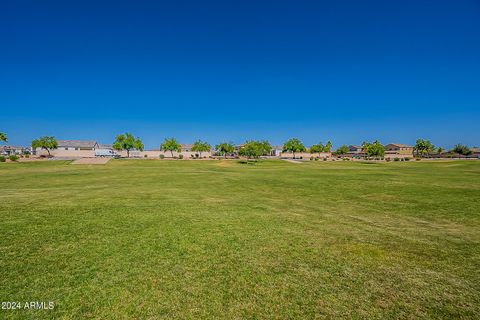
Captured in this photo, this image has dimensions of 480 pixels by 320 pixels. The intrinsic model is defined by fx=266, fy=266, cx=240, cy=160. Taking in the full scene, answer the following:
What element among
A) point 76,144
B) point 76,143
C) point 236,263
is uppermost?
point 76,143

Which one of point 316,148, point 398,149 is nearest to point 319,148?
point 316,148

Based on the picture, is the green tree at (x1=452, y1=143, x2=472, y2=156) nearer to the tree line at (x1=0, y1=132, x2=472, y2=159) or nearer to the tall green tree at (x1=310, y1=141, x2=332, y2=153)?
the tree line at (x1=0, y1=132, x2=472, y2=159)

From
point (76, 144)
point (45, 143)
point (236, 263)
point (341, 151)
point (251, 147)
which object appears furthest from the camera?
point (341, 151)

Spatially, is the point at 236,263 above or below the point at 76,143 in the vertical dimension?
below

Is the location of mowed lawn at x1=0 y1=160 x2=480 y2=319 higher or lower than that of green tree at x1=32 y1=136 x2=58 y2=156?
lower

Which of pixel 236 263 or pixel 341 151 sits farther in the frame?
pixel 341 151

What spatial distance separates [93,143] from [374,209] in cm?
14334

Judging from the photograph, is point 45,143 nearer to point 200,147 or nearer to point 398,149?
point 200,147

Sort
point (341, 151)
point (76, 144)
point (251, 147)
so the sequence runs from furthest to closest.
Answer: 1. point (341, 151)
2. point (76, 144)
3. point (251, 147)

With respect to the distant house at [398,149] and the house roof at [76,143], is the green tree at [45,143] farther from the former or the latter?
the distant house at [398,149]

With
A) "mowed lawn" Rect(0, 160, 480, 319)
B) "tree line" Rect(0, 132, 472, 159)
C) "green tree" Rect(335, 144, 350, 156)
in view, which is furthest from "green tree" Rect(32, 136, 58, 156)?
"green tree" Rect(335, 144, 350, 156)

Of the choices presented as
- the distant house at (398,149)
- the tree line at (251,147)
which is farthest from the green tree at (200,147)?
the distant house at (398,149)

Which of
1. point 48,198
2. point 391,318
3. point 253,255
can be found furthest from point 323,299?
point 48,198

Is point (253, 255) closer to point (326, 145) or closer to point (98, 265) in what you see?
point (98, 265)
